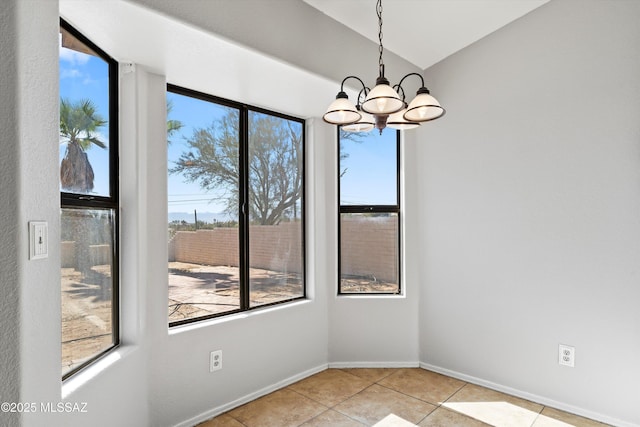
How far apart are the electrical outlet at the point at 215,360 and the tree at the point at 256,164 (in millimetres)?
1013

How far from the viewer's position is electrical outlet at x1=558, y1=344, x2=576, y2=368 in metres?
2.40

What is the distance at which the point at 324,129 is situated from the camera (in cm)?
315

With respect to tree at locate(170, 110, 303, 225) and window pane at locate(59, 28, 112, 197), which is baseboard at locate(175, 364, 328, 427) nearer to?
tree at locate(170, 110, 303, 225)

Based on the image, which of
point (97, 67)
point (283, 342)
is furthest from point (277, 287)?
point (97, 67)

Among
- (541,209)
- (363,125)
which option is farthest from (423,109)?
(541,209)

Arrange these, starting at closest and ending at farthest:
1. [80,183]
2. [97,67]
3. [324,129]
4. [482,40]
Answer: [80,183] → [97,67] → [482,40] → [324,129]

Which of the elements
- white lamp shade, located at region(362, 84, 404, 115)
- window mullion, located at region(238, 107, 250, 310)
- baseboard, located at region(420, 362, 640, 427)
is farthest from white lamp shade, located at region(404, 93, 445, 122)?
baseboard, located at region(420, 362, 640, 427)

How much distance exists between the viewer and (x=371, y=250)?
127 inches

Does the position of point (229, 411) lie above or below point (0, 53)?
below

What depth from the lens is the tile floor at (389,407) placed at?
7.54 ft

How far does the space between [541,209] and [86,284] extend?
9.43ft

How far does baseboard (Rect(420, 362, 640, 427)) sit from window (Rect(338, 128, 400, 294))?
0.77 metres

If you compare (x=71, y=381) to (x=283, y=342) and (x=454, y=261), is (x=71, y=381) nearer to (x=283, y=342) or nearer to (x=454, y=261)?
(x=283, y=342)

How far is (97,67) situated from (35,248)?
3.95 ft
